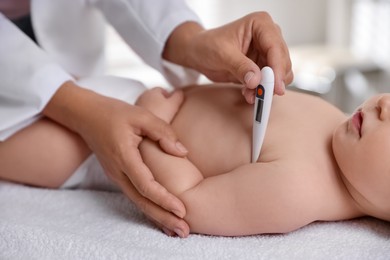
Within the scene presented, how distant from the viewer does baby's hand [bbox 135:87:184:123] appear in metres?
0.90

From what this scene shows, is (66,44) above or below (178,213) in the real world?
above

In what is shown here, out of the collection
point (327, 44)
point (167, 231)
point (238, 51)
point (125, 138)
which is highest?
point (238, 51)

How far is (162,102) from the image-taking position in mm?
914

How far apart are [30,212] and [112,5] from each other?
45 cm

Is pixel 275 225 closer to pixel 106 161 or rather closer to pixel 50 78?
pixel 106 161

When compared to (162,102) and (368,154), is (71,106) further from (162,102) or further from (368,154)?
(368,154)

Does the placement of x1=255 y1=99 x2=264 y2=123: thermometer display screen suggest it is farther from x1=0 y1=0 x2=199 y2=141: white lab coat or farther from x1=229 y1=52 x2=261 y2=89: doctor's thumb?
x1=0 y1=0 x2=199 y2=141: white lab coat

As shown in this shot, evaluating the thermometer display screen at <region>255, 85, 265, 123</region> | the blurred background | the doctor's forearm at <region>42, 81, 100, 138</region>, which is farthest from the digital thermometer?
the blurred background

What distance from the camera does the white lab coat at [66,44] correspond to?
Result: 2.92 feet

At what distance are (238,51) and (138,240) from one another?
321mm

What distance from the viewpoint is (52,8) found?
1052mm

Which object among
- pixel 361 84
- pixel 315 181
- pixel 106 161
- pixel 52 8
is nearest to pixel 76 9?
pixel 52 8

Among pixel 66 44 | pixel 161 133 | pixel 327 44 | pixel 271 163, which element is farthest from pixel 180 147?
pixel 327 44

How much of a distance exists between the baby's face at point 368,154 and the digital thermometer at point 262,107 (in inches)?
4.2
